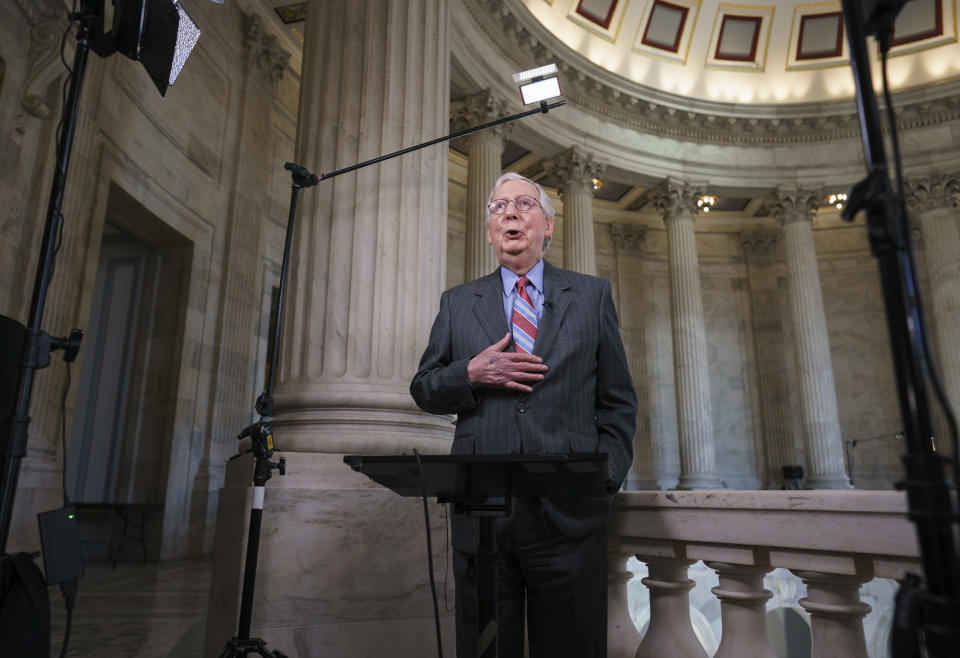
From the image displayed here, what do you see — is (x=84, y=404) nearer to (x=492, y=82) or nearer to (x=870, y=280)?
(x=492, y=82)

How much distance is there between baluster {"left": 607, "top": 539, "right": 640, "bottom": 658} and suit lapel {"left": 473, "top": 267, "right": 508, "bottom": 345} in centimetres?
112

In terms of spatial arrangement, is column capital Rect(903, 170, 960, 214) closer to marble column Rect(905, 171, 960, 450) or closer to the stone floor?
marble column Rect(905, 171, 960, 450)

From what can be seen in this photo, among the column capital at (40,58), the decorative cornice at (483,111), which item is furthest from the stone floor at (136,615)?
the decorative cornice at (483,111)

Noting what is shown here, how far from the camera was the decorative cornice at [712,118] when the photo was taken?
51.7 feet

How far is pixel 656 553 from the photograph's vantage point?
2.63 metres

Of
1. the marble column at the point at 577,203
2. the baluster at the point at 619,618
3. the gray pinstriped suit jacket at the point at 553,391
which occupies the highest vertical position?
the marble column at the point at 577,203

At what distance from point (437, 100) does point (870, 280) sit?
19.2 metres

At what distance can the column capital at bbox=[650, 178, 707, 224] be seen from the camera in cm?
1700

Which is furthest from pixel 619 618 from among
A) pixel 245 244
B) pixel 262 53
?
pixel 262 53

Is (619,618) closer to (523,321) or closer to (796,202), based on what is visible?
(523,321)

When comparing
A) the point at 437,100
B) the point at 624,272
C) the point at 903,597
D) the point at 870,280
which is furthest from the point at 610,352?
the point at 870,280

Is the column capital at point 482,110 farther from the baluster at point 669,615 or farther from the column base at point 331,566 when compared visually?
the baluster at point 669,615

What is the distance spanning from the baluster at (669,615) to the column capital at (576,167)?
44.5 ft

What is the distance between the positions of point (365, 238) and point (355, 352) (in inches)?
29.2
